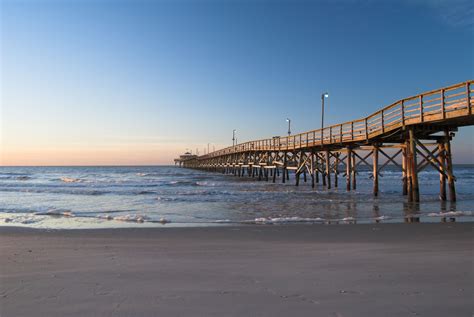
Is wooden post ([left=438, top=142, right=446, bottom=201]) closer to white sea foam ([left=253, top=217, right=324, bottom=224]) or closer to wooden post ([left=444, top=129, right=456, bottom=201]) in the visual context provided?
wooden post ([left=444, top=129, right=456, bottom=201])

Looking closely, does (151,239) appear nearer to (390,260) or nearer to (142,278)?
(142,278)

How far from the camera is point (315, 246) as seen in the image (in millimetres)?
6355

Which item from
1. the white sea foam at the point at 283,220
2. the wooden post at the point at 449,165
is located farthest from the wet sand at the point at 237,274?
the wooden post at the point at 449,165

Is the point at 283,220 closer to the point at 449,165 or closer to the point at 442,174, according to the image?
the point at 442,174

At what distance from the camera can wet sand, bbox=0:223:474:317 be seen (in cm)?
331

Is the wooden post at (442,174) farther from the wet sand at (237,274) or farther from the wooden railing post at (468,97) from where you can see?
the wet sand at (237,274)

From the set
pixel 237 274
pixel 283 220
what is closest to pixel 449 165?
pixel 283 220

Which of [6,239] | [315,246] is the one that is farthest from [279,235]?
[6,239]

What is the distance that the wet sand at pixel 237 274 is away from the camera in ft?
10.9

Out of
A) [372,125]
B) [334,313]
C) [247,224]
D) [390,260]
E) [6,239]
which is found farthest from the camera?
[372,125]

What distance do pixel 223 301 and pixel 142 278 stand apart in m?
1.32

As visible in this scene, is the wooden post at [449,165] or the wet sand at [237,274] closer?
the wet sand at [237,274]

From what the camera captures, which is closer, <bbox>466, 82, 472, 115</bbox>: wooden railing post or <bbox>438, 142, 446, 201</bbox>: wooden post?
<bbox>466, 82, 472, 115</bbox>: wooden railing post

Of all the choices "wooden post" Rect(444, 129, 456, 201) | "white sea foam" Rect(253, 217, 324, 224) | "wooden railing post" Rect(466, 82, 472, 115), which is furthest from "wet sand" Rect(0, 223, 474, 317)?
"wooden post" Rect(444, 129, 456, 201)
